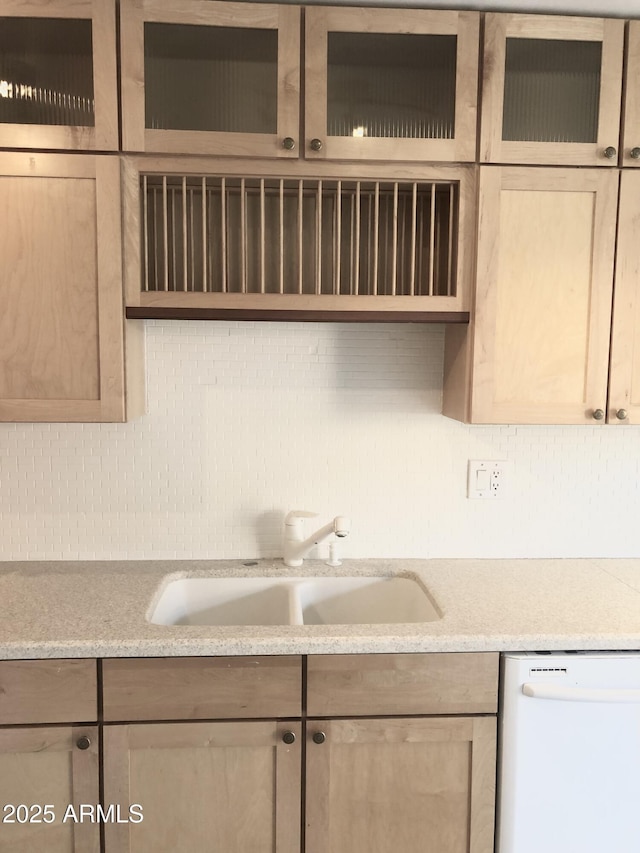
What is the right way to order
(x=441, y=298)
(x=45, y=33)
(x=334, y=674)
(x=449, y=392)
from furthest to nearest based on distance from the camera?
(x=449, y=392)
(x=441, y=298)
(x=45, y=33)
(x=334, y=674)

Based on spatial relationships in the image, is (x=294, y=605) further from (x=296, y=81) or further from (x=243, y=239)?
(x=296, y=81)

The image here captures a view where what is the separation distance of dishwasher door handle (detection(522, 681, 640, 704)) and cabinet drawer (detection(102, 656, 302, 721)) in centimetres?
51

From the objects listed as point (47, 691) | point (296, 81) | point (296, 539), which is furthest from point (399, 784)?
point (296, 81)

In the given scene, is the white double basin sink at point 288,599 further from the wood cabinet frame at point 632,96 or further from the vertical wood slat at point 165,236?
the wood cabinet frame at point 632,96

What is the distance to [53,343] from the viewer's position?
163 centimetres

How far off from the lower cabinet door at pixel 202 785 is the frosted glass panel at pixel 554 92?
5.04 feet

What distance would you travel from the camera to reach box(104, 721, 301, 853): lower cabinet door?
57.0 inches

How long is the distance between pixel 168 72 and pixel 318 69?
0.36m

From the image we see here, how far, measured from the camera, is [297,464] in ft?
6.54

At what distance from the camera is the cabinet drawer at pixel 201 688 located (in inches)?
56.2

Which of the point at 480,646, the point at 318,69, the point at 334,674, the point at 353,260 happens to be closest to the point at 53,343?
the point at 353,260

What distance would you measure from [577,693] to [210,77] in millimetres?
1658

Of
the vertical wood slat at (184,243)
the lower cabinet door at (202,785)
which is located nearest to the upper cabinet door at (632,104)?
the vertical wood slat at (184,243)

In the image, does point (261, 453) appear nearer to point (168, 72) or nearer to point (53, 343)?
point (53, 343)
